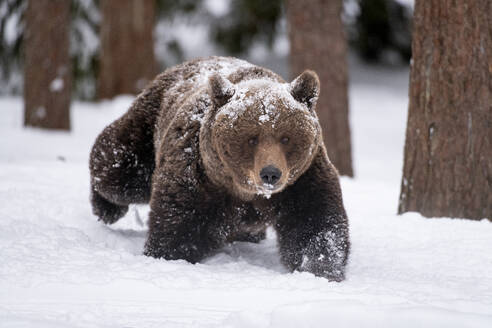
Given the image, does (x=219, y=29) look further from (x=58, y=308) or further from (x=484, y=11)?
(x=58, y=308)

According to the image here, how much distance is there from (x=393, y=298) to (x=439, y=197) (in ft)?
7.15

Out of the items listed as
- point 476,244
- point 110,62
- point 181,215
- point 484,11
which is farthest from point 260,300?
point 110,62

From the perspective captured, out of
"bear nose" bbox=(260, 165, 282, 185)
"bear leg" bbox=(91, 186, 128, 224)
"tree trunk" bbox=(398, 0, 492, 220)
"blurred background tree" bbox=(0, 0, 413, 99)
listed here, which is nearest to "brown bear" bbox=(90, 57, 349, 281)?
"bear nose" bbox=(260, 165, 282, 185)

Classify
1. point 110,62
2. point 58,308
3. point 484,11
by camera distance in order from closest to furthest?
point 58,308 < point 484,11 < point 110,62

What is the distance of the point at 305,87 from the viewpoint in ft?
12.8

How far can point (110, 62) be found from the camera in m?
13.6

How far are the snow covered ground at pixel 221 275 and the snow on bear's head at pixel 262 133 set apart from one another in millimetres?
594

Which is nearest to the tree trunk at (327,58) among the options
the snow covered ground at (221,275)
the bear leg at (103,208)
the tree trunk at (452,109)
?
the snow covered ground at (221,275)

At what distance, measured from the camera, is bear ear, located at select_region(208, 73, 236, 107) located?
3.93m

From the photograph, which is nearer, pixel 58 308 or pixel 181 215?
pixel 58 308

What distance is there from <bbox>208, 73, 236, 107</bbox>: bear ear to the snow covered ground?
1045 millimetres

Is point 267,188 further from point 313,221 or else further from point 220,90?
point 220,90

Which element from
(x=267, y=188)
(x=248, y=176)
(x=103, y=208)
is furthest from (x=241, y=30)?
(x=267, y=188)

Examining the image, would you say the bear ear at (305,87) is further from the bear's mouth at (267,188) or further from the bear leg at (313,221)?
the bear's mouth at (267,188)
